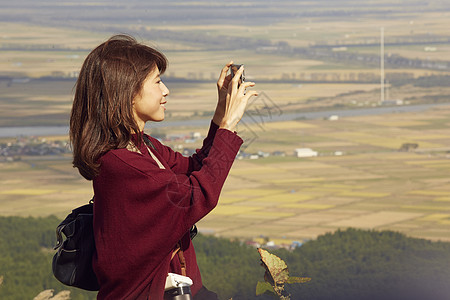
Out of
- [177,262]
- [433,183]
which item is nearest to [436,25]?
[433,183]

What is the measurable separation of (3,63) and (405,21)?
5746 centimetres

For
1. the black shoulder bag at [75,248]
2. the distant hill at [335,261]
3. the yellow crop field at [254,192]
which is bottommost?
the yellow crop field at [254,192]

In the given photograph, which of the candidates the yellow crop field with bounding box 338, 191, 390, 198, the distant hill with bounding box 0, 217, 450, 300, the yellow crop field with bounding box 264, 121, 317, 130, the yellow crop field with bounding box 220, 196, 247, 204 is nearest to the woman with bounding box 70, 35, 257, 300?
the distant hill with bounding box 0, 217, 450, 300

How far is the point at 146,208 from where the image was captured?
1825mm

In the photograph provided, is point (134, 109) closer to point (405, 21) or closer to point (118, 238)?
point (118, 238)

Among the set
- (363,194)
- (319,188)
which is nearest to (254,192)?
(319,188)

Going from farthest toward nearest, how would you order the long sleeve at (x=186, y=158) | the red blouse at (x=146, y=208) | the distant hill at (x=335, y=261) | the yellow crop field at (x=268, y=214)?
the yellow crop field at (x=268, y=214)
the distant hill at (x=335, y=261)
the long sleeve at (x=186, y=158)
the red blouse at (x=146, y=208)

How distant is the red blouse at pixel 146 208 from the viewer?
1815mm

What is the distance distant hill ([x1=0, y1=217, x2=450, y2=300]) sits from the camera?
2794cm

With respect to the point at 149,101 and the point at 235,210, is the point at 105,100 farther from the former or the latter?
the point at 235,210

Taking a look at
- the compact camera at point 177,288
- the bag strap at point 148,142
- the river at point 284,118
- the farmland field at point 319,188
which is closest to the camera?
the compact camera at point 177,288

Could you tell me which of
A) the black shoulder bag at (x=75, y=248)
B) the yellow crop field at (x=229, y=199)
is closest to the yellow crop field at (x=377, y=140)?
the yellow crop field at (x=229, y=199)

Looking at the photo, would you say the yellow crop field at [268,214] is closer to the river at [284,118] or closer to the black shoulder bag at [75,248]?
the river at [284,118]

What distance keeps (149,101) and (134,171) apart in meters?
0.22
